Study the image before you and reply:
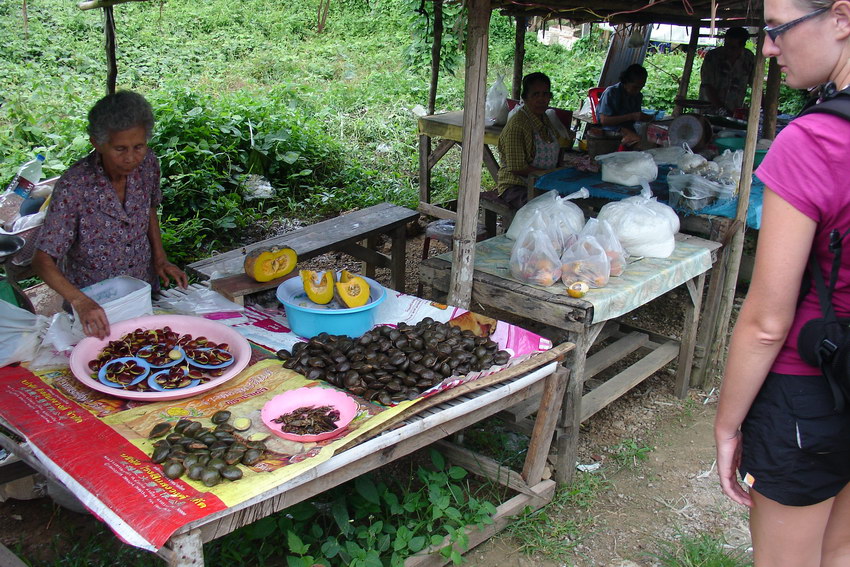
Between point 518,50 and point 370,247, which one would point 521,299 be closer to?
point 370,247

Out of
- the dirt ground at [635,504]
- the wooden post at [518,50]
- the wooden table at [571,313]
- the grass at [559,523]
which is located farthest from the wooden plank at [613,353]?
the wooden post at [518,50]

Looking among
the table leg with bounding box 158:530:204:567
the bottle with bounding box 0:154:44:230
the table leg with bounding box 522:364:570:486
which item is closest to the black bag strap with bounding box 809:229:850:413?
the table leg with bounding box 522:364:570:486

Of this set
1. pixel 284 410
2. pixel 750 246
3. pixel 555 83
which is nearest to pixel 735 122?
pixel 750 246

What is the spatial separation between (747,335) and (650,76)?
12.5 metres

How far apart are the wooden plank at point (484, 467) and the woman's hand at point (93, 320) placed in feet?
5.33

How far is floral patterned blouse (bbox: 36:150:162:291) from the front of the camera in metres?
2.81

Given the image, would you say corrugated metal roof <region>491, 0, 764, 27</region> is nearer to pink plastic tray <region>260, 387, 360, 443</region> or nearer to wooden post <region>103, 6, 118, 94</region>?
pink plastic tray <region>260, 387, 360, 443</region>

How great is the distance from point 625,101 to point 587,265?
180 inches

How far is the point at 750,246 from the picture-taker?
19.3 feet

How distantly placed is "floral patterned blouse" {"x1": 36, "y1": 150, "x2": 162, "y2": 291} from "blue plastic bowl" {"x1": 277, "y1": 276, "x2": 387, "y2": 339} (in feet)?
2.56

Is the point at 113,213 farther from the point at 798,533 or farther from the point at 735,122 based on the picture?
the point at 735,122

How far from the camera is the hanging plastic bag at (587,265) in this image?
10.8ft

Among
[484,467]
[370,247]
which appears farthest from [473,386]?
→ [370,247]

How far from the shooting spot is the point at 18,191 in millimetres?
3580
